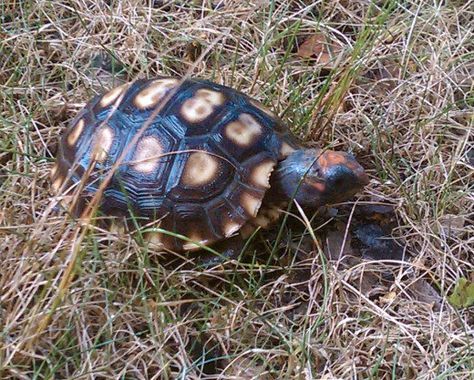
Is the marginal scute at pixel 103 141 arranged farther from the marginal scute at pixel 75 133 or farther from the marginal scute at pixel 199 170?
the marginal scute at pixel 199 170

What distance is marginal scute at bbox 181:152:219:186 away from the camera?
2057mm

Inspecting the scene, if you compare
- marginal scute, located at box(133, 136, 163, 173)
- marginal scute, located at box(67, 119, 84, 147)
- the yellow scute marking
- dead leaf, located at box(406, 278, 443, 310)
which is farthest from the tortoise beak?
marginal scute, located at box(67, 119, 84, 147)

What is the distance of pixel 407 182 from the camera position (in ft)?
7.95

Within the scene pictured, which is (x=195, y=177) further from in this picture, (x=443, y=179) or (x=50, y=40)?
(x=50, y=40)

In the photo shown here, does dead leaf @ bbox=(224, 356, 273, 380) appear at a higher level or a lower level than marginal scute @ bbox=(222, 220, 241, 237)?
lower

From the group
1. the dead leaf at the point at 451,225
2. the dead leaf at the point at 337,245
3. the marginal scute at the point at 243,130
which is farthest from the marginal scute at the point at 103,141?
the dead leaf at the point at 451,225

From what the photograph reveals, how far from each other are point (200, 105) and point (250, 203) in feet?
1.00

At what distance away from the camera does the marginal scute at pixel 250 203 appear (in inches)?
81.6

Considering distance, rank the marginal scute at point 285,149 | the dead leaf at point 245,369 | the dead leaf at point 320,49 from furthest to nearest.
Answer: the dead leaf at point 320,49 → the marginal scute at point 285,149 → the dead leaf at point 245,369

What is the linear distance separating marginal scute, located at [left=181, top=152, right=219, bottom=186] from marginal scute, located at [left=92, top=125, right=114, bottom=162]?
0.23 meters

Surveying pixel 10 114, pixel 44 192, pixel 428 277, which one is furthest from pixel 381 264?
pixel 10 114

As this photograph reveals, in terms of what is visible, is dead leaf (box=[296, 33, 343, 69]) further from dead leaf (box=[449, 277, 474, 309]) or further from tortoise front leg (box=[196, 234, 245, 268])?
dead leaf (box=[449, 277, 474, 309])

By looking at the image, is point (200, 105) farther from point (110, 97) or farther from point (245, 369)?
point (245, 369)

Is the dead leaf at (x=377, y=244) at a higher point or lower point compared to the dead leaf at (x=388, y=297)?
higher
